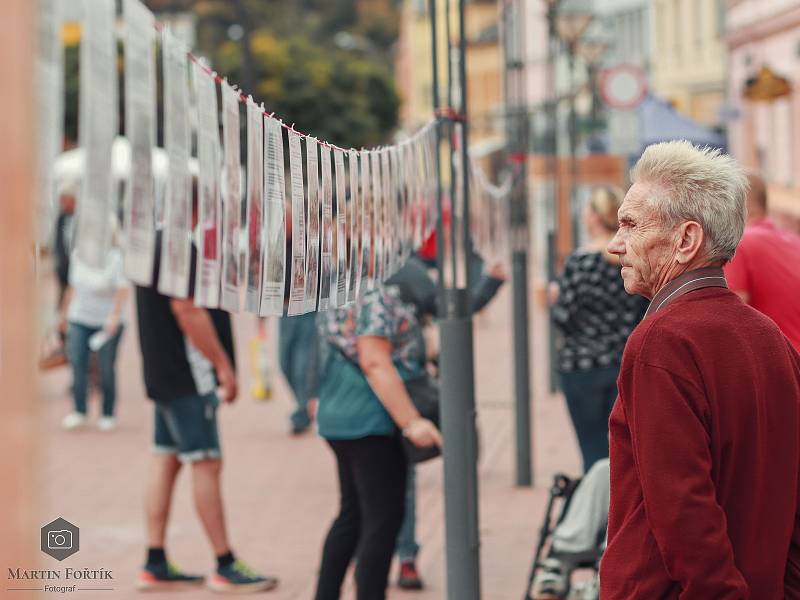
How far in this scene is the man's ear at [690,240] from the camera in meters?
2.93

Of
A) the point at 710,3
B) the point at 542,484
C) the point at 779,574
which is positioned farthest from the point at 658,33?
the point at 779,574

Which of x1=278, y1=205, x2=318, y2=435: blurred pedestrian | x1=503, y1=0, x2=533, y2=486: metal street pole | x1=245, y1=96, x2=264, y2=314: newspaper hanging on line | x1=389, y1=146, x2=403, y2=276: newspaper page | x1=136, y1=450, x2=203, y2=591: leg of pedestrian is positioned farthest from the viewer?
x1=278, y1=205, x2=318, y2=435: blurred pedestrian

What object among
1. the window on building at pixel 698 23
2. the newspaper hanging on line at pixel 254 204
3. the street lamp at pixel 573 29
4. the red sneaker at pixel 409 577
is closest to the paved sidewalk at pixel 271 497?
the red sneaker at pixel 409 577

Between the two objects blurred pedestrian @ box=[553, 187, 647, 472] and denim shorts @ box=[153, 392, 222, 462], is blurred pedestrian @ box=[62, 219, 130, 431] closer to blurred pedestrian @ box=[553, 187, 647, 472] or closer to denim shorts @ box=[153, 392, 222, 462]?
denim shorts @ box=[153, 392, 222, 462]

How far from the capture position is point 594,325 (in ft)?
20.5

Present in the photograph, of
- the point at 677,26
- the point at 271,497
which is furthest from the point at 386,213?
the point at 677,26

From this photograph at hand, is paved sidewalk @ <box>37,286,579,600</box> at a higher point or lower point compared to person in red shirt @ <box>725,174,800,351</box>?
lower

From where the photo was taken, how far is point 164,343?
6.20 m

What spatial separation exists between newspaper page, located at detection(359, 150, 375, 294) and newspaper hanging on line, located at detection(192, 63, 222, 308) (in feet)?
3.83

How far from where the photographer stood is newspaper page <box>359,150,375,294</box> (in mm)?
4148

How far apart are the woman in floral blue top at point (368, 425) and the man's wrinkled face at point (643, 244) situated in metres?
2.11

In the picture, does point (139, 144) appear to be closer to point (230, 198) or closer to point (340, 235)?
point (230, 198)

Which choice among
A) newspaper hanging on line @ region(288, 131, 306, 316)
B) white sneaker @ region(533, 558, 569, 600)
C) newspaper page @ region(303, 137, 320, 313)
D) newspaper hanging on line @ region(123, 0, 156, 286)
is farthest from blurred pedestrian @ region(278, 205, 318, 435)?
newspaper hanging on line @ region(123, 0, 156, 286)

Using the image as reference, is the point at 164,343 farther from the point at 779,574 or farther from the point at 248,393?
the point at 248,393
